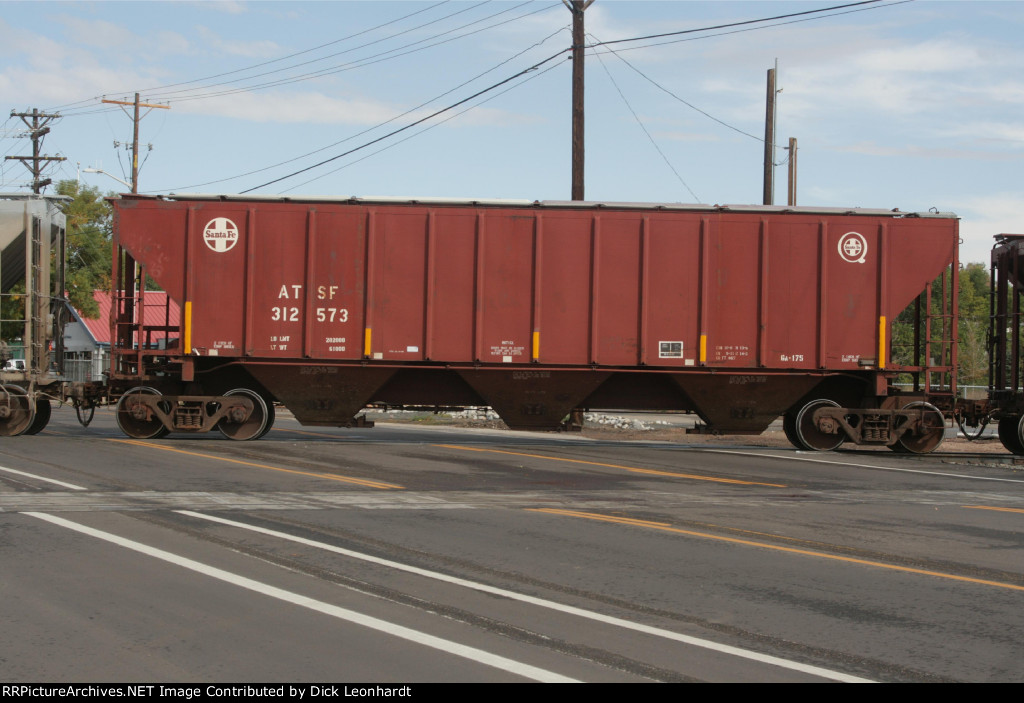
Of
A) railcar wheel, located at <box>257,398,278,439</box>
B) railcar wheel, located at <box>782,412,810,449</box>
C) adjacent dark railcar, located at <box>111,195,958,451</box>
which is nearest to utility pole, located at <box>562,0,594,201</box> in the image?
adjacent dark railcar, located at <box>111,195,958,451</box>

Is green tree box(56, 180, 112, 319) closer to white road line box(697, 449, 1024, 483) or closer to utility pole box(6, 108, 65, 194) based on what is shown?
utility pole box(6, 108, 65, 194)

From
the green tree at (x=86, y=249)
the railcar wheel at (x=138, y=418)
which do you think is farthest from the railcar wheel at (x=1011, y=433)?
the green tree at (x=86, y=249)

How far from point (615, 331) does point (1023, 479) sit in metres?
6.91

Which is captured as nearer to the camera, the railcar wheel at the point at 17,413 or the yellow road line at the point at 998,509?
the yellow road line at the point at 998,509

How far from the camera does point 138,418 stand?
17.6 metres

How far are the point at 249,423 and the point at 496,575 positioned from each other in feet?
38.4

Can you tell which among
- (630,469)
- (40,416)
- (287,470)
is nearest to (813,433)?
(630,469)

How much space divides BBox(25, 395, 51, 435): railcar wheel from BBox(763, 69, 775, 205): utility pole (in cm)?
1937

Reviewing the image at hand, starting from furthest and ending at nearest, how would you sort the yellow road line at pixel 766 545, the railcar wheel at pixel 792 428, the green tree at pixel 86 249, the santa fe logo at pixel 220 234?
the green tree at pixel 86 249, the railcar wheel at pixel 792 428, the santa fe logo at pixel 220 234, the yellow road line at pixel 766 545

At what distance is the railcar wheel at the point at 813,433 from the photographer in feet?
58.5

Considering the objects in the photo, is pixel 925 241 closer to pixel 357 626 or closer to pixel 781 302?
pixel 781 302

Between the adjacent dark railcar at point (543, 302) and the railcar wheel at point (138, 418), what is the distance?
4cm

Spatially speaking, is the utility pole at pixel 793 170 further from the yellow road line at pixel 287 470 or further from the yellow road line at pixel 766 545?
the yellow road line at pixel 766 545

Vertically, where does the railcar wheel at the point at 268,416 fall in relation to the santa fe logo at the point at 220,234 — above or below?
below
